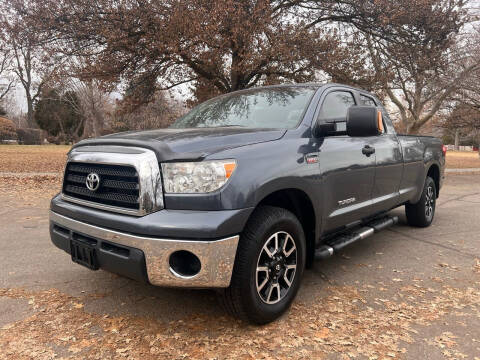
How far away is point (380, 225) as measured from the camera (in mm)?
4184

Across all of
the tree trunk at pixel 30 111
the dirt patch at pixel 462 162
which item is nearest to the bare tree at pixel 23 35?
the dirt patch at pixel 462 162

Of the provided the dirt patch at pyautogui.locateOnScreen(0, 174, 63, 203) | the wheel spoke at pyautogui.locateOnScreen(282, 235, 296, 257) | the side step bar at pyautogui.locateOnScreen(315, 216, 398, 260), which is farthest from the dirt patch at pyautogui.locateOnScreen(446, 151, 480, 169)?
the wheel spoke at pyautogui.locateOnScreen(282, 235, 296, 257)

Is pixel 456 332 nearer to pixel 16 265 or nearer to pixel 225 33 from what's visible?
pixel 16 265

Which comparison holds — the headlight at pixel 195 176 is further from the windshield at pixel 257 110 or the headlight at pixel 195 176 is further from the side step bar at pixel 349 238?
the side step bar at pixel 349 238

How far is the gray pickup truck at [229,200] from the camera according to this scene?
227 cm

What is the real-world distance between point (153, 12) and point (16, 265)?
8.03 metres

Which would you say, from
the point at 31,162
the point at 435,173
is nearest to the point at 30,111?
the point at 31,162

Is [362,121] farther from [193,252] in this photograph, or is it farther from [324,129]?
[193,252]

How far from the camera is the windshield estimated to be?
328 centimetres

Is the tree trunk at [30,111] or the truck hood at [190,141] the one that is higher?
the tree trunk at [30,111]

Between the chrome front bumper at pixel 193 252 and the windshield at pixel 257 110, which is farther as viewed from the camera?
the windshield at pixel 257 110

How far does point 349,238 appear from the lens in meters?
3.57

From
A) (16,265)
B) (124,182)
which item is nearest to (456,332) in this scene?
(124,182)

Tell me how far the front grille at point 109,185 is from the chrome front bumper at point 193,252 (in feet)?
0.85
